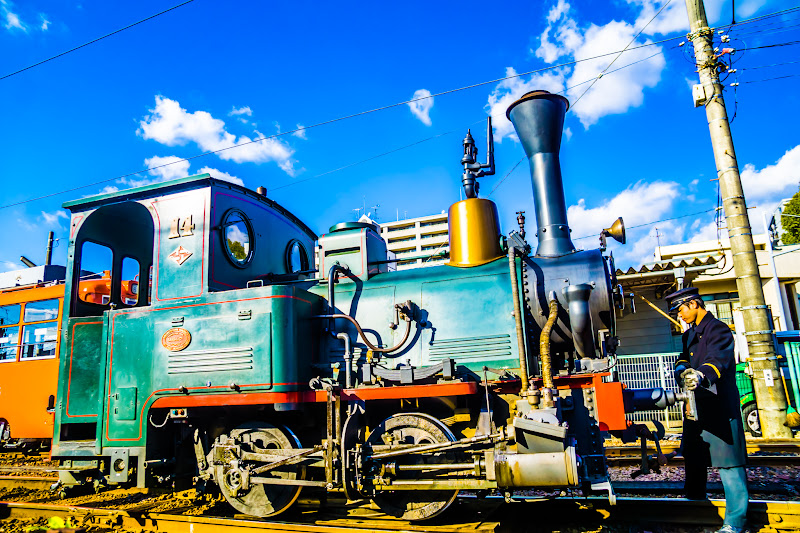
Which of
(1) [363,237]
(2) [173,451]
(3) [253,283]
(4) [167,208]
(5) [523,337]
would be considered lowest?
(2) [173,451]

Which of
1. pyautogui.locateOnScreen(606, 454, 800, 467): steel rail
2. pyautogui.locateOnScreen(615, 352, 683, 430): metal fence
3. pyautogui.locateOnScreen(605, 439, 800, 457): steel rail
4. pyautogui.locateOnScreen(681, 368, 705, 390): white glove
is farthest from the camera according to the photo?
pyautogui.locateOnScreen(615, 352, 683, 430): metal fence

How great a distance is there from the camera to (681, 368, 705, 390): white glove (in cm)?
424

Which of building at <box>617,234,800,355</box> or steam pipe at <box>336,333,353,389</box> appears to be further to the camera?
building at <box>617,234,800,355</box>

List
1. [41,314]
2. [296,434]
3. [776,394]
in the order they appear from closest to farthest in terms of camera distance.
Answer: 1. [296,434]
2. [776,394]
3. [41,314]

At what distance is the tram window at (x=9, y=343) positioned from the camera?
443 inches

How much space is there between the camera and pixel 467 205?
5801mm

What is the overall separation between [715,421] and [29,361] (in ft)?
39.6

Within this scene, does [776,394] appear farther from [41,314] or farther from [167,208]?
[41,314]

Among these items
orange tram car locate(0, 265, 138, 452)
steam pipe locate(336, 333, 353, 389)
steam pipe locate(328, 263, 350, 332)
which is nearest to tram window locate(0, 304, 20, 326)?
orange tram car locate(0, 265, 138, 452)

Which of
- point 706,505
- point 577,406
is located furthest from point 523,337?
point 706,505

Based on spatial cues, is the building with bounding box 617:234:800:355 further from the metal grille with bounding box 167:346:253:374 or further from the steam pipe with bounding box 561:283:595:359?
the metal grille with bounding box 167:346:253:374

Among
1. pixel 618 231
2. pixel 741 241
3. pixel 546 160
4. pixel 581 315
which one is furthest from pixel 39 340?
pixel 741 241

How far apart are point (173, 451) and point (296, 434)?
1.46m

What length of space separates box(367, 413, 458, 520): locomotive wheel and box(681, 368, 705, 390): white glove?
1983 mm
